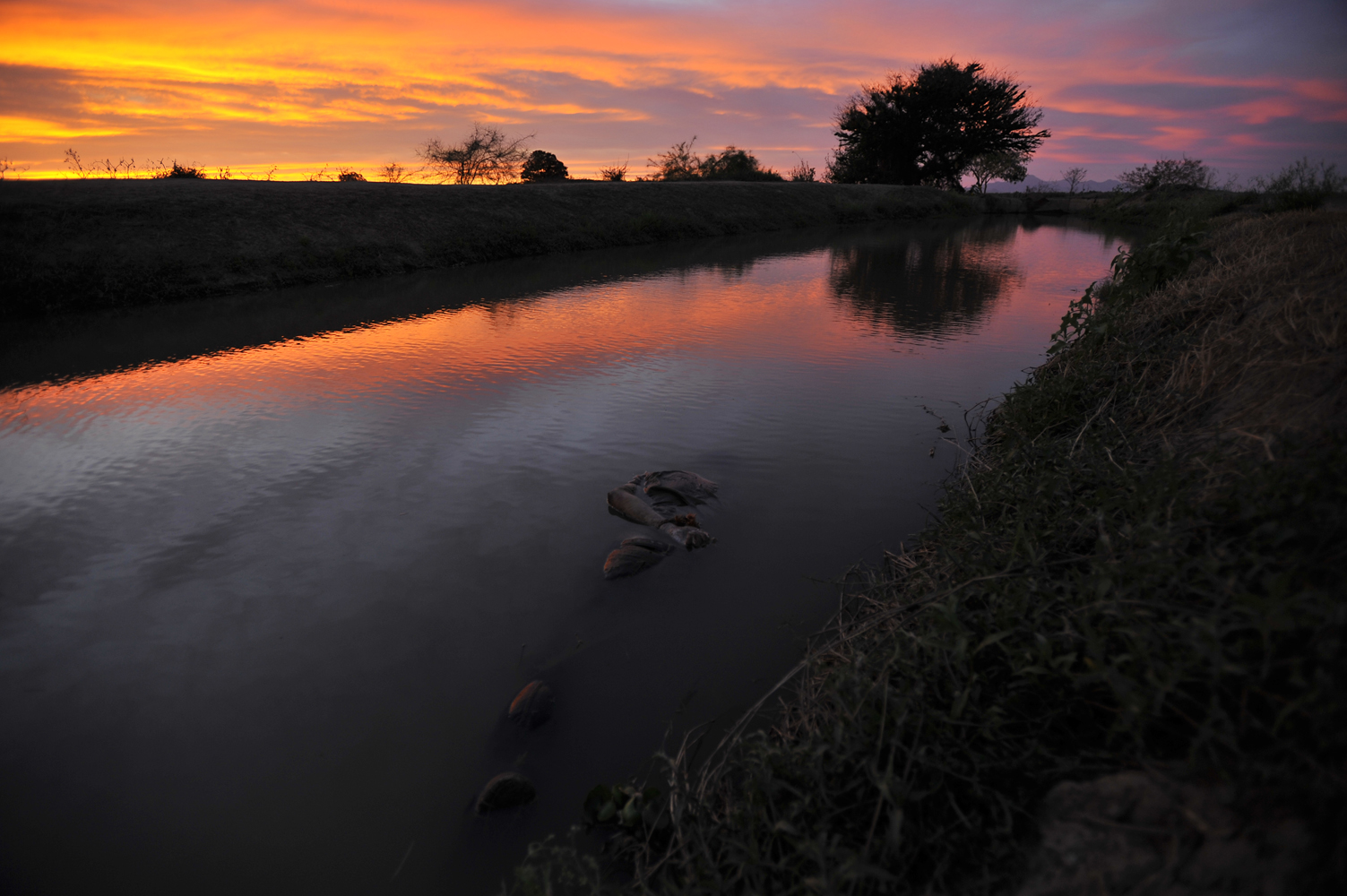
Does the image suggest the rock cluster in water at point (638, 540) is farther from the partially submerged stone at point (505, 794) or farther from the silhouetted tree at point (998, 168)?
the silhouetted tree at point (998, 168)

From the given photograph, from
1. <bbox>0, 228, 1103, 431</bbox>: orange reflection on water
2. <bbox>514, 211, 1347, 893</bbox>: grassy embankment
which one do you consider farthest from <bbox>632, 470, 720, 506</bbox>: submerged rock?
<bbox>0, 228, 1103, 431</bbox>: orange reflection on water

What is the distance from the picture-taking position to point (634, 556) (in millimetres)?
4543

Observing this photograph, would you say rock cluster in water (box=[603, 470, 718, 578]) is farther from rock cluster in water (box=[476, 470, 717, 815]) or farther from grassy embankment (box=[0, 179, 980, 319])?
grassy embankment (box=[0, 179, 980, 319])

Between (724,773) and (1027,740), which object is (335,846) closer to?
(724,773)

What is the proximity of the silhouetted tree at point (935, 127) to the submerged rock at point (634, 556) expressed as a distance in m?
64.1

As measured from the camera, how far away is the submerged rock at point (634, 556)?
4.47 m

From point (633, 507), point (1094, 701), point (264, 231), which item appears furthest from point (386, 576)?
point (264, 231)

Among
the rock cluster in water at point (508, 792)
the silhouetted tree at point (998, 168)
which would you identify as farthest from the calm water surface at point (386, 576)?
the silhouetted tree at point (998, 168)

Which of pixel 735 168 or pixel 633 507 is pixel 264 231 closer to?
pixel 633 507

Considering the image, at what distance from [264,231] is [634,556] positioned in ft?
63.8

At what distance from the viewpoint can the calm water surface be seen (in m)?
2.88

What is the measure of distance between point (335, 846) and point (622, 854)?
4.19 feet

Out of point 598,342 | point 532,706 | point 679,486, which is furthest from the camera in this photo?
point 598,342

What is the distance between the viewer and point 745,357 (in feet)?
32.4
